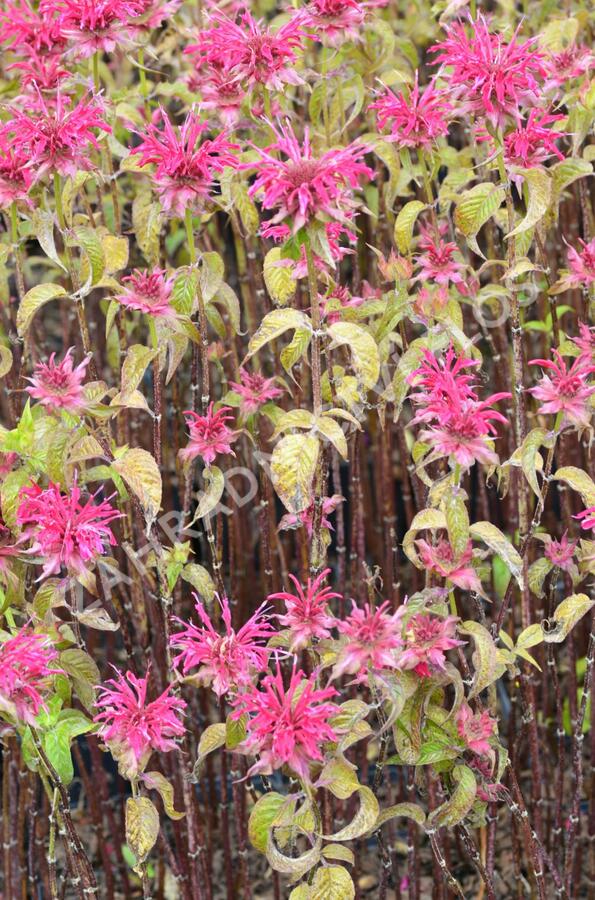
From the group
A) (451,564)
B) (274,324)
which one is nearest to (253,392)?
(274,324)

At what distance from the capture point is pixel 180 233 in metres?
1.84

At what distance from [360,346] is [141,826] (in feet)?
1.66

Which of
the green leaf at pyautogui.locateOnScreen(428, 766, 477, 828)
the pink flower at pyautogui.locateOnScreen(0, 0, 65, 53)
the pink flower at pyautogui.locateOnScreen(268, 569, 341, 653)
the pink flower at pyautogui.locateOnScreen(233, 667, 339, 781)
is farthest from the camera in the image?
the pink flower at pyautogui.locateOnScreen(0, 0, 65, 53)

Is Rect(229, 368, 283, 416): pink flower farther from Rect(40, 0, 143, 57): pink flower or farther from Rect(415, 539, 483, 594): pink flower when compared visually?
Rect(40, 0, 143, 57): pink flower

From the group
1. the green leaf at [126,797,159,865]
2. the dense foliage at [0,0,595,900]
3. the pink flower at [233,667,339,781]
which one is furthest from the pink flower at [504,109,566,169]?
the green leaf at [126,797,159,865]

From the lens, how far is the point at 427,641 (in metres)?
1.09

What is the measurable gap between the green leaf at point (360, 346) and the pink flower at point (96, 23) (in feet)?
1.44

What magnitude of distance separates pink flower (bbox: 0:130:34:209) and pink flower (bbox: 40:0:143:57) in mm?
164

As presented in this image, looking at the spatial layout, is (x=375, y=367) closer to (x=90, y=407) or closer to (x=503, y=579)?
(x=90, y=407)

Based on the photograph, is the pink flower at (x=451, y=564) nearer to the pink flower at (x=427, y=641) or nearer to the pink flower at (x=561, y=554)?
the pink flower at (x=427, y=641)

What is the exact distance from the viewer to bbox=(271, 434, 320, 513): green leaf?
1.04 meters

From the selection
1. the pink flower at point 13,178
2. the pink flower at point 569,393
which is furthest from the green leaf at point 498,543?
the pink flower at point 13,178

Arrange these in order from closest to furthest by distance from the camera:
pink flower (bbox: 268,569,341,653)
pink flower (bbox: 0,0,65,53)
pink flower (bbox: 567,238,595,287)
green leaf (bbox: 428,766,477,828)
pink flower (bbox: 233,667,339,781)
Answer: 1. pink flower (bbox: 233,667,339,781)
2. pink flower (bbox: 268,569,341,653)
3. green leaf (bbox: 428,766,477,828)
4. pink flower (bbox: 567,238,595,287)
5. pink flower (bbox: 0,0,65,53)

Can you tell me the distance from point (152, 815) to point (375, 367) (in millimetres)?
486
